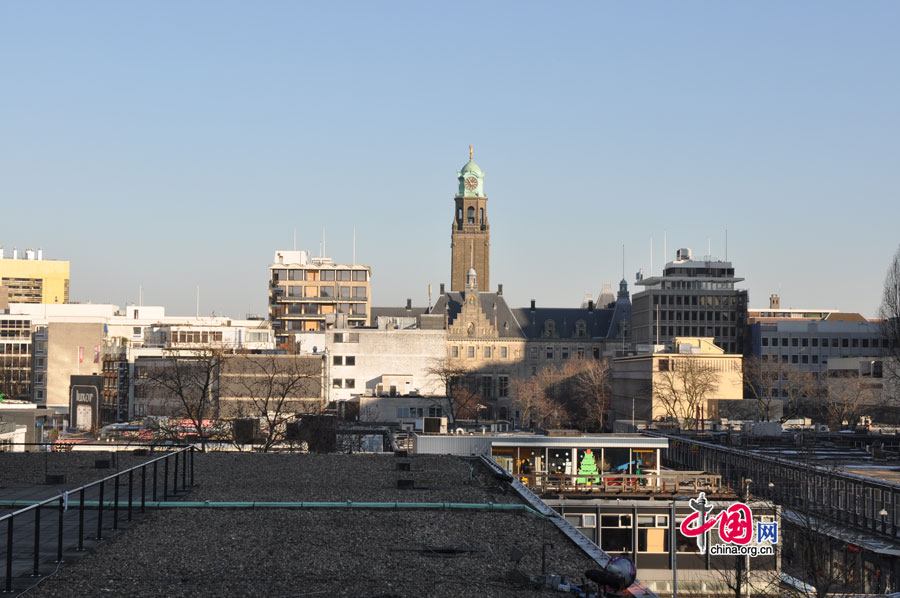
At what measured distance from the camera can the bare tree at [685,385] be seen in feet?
389

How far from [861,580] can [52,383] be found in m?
134

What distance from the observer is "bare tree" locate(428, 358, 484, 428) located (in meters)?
137

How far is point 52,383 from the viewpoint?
155 metres

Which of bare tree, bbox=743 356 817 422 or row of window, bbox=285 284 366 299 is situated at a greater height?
row of window, bbox=285 284 366 299

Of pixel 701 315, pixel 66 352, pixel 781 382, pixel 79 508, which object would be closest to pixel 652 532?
pixel 79 508

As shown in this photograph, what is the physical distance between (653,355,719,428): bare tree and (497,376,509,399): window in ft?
149

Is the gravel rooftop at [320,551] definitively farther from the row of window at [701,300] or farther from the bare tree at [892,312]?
the row of window at [701,300]

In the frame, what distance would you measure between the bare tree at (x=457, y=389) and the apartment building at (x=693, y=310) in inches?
1164

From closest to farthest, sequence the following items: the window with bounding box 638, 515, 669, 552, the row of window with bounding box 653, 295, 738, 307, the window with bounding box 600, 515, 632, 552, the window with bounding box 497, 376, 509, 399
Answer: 1. the window with bounding box 638, 515, 669, 552
2. the window with bounding box 600, 515, 632, 552
3. the row of window with bounding box 653, 295, 738, 307
4. the window with bounding box 497, 376, 509, 399

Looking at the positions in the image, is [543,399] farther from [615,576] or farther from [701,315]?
[615,576]

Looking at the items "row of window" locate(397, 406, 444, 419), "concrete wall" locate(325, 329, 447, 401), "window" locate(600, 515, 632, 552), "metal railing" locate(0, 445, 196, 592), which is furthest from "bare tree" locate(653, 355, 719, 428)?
"metal railing" locate(0, 445, 196, 592)

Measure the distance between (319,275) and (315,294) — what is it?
9.54ft

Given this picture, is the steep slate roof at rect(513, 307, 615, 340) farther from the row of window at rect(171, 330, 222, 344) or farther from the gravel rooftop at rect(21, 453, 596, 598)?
the gravel rooftop at rect(21, 453, 596, 598)

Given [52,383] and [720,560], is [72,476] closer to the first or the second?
[720,560]
